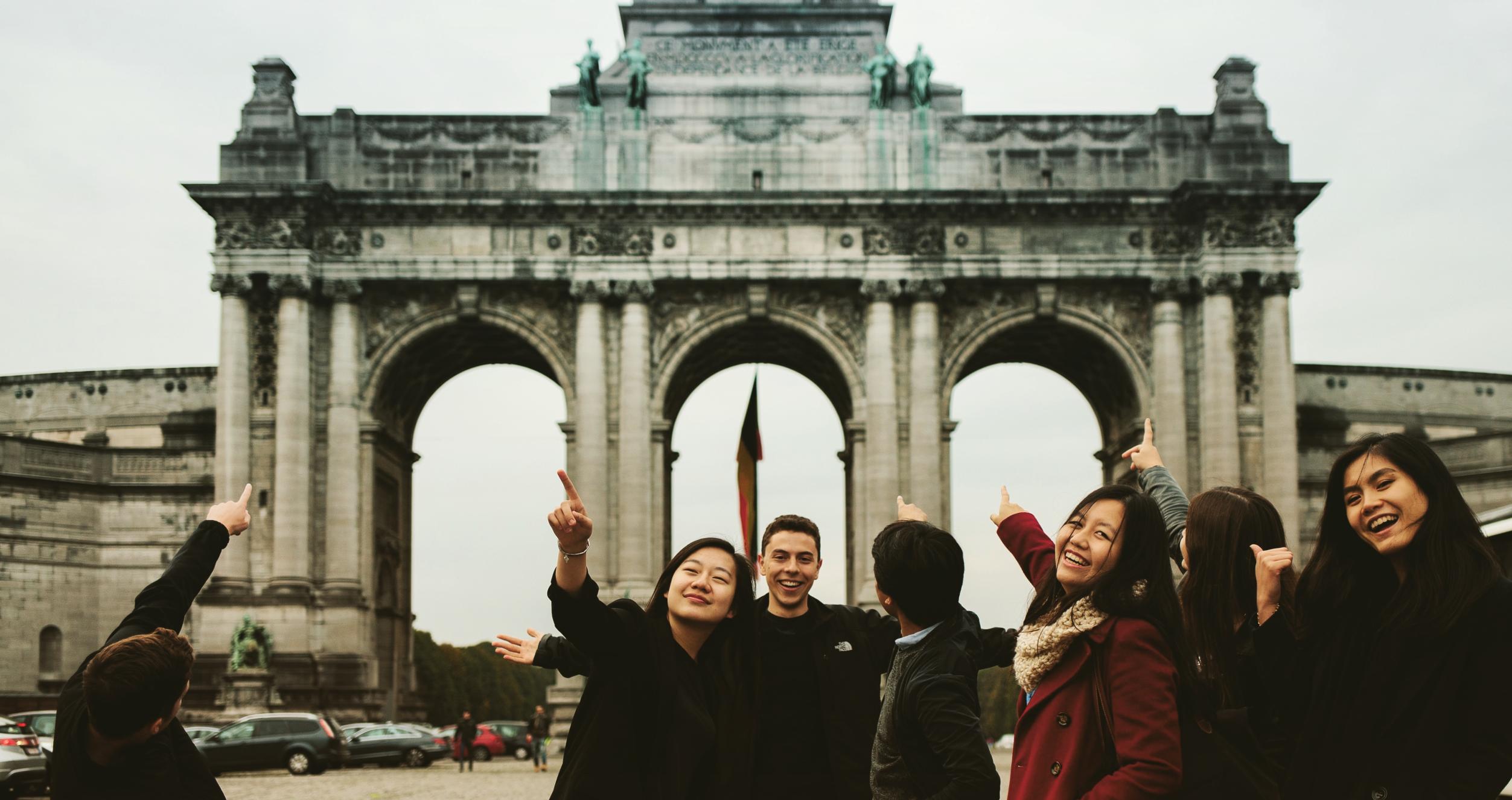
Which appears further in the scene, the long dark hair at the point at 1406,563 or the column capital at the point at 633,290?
the column capital at the point at 633,290

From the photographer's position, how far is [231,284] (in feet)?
144

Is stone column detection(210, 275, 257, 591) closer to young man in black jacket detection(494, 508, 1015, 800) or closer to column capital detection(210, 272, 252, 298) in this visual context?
column capital detection(210, 272, 252, 298)

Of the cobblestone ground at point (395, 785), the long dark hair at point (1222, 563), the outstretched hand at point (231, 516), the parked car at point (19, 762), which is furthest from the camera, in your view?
the cobblestone ground at point (395, 785)

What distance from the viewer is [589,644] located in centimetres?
646

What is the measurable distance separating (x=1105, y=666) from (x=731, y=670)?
205cm

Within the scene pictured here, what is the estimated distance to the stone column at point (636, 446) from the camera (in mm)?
43531

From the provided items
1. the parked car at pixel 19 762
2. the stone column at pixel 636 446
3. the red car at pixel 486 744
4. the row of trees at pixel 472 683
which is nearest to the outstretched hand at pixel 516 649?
the parked car at pixel 19 762

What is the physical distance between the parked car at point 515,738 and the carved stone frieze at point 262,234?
16.5 metres

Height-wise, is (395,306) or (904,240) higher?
(904,240)

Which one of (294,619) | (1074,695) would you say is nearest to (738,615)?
(1074,695)

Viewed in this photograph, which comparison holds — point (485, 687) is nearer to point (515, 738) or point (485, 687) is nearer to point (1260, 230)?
point (515, 738)

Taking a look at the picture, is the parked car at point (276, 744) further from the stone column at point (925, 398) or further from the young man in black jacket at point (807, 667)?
the young man in black jacket at point (807, 667)

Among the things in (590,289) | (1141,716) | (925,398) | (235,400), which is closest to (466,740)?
(235,400)

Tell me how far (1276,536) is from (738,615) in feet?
7.84
